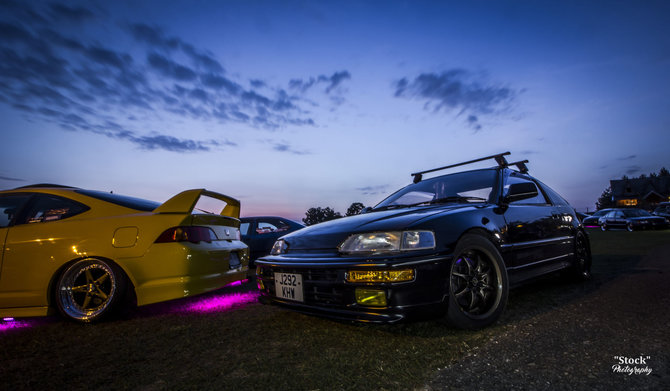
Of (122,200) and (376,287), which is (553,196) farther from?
(122,200)

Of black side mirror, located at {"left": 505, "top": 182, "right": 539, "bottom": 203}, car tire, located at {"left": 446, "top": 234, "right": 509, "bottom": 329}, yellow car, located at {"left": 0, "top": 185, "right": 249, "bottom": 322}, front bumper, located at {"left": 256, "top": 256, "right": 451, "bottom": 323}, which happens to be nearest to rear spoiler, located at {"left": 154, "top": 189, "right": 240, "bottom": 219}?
yellow car, located at {"left": 0, "top": 185, "right": 249, "bottom": 322}

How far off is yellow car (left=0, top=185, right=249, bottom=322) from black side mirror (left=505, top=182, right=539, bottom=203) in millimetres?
2869

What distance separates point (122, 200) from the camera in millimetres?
3203

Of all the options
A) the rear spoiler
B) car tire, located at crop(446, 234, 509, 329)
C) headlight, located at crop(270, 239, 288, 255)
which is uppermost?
the rear spoiler

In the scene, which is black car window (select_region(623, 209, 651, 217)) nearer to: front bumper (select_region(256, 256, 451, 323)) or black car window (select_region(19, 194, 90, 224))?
front bumper (select_region(256, 256, 451, 323))

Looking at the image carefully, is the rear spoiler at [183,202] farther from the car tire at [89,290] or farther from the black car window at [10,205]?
the black car window at [10,205]

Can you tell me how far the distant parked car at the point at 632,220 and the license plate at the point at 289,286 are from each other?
20.2m

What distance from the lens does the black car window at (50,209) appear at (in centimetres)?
298

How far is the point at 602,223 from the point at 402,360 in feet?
74.5

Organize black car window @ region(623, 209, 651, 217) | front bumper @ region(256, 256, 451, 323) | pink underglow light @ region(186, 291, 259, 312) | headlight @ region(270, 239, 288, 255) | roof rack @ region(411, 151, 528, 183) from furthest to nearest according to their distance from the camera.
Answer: black car window @ region(623, 209, 651, 217), roof rack @ region(411, 151, 528, 183), pink underglow light @ region(186, 291, 259, 312), headlight @ region(270, 239, 288, 255), front bumper @ region(256, 256, 451, 323)

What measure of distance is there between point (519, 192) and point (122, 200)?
385cm

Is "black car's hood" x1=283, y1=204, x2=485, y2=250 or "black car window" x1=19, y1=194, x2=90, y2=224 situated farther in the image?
"black car window" x1=19, y1=194, x2=90, y2=224

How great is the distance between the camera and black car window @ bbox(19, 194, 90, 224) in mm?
2977

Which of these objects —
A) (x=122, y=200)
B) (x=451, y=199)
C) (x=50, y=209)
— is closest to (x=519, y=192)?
(x=451, y=199)
